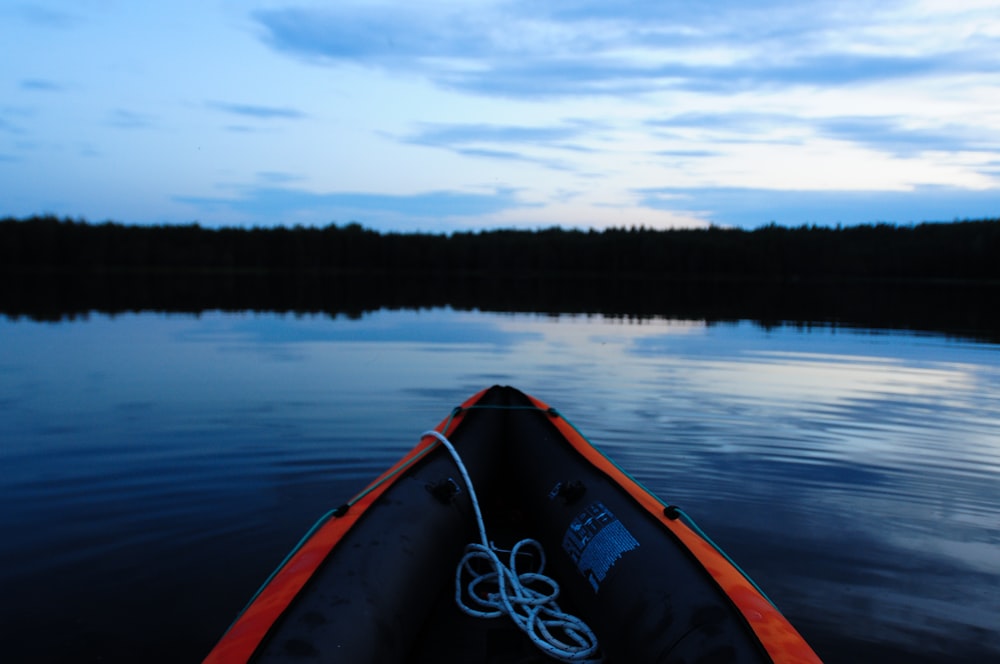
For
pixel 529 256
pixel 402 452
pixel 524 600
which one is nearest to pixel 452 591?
pixel 524 600

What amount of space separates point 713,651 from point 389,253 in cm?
9901

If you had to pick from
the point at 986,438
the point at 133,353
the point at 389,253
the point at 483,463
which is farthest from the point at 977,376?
the point at 389,253

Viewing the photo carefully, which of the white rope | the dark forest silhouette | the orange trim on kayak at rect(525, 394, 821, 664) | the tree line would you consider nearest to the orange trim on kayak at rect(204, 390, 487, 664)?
the white rope

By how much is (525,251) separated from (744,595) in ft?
309

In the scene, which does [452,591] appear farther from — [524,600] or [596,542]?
[596,542]

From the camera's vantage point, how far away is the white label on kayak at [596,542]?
3418mm

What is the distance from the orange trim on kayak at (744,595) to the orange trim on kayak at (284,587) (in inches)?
55.9

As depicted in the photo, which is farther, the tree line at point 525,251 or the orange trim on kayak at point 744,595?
the tree line at point 525,251

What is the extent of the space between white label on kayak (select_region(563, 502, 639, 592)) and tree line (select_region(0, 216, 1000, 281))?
85049mm

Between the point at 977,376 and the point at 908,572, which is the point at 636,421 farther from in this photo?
the point at 977,376

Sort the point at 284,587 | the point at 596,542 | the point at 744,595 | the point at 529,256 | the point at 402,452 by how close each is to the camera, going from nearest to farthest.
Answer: the point at 744,595, the point at 284,587, the point at 596,542, the point at 402,452, the point at 529,256

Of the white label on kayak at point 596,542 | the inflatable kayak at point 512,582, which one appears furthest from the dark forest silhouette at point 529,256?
the white label on kayak at point 596,542

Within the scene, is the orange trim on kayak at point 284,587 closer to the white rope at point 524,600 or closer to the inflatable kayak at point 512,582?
the inflatable kayak at point 512,582

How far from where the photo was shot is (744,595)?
2.79 m
